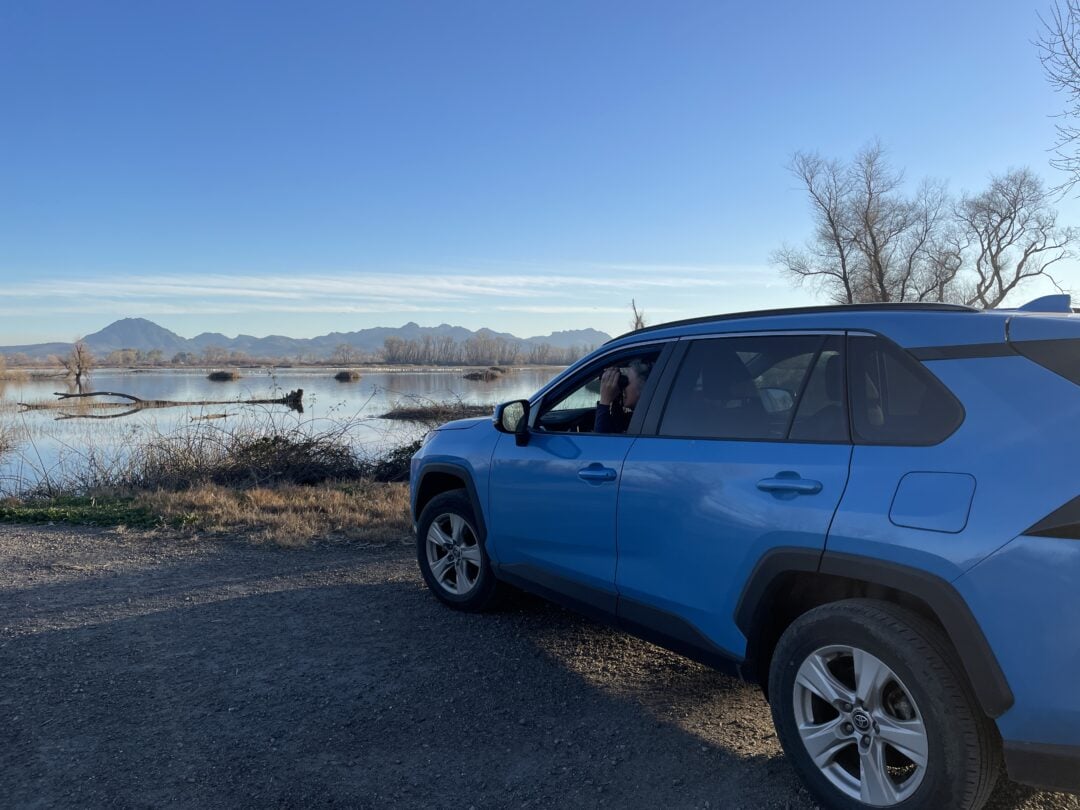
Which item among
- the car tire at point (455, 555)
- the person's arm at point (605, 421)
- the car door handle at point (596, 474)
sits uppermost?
the person's arm at point (605, 421)

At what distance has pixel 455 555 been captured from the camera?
17.5 feet

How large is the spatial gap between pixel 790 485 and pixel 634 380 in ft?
5.28

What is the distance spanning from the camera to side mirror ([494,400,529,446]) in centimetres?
455

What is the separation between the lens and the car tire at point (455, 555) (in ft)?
16.8

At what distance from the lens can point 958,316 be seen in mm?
2736

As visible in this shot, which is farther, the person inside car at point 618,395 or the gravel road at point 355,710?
the person inside car at point 618,395

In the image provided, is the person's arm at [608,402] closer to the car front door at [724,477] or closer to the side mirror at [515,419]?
the side mirror at [515,419]

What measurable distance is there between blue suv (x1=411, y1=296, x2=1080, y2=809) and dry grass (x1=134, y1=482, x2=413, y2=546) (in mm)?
4701

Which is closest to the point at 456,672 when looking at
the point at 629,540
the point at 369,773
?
the point at 369,773

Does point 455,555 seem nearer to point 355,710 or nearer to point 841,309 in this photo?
point 355,710

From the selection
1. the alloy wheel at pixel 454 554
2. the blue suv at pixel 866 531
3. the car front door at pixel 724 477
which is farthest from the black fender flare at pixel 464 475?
the car front door at pixel 724 477

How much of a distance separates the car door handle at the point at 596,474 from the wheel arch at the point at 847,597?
958 mm

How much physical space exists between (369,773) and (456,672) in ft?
3.59

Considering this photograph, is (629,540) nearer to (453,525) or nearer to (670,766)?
(670,766)
